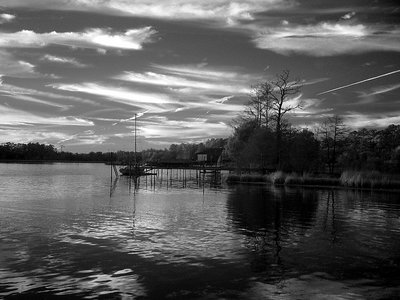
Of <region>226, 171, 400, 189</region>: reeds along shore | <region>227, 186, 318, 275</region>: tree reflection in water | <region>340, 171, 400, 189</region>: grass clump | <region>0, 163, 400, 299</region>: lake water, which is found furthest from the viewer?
<region>226, 171, 400, 189</region>: reeds along shore

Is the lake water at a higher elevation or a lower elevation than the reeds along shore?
lower

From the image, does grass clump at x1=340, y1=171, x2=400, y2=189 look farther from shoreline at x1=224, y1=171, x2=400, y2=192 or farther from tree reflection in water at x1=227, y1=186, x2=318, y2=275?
tree reflection in water at x1=227, y1=186, x2=318, y2=275

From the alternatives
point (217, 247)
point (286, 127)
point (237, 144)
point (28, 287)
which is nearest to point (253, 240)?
point (217, 247)

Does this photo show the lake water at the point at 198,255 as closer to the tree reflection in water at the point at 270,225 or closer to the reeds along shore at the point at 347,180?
the tree reflection in water at the point at 270,225

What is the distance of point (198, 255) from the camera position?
479 inches

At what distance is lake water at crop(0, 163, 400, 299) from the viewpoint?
358 inches

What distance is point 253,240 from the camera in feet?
47.4

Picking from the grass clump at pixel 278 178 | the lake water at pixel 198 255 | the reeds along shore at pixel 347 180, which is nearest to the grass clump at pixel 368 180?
the reeds along shore at pixel 347 180

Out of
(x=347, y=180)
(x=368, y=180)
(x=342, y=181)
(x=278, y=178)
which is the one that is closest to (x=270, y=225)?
(x=368, y=180)

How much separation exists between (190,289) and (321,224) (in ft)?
36.6

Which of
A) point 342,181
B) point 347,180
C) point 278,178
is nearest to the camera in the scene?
point 347,180

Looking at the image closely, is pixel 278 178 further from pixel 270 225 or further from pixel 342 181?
pixel 270 225

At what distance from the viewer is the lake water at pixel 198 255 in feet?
29.8

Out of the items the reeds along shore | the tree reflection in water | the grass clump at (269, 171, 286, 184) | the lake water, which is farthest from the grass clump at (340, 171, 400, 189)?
the lake water
